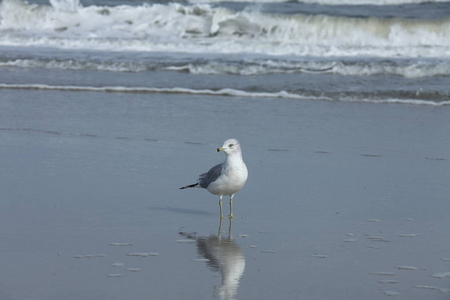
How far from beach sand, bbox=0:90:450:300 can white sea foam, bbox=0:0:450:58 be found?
8851 millimetres

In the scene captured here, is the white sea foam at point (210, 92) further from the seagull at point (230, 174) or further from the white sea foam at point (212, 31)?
the white sea foam at point (212, 31)

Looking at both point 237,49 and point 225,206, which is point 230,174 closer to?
point 225,206

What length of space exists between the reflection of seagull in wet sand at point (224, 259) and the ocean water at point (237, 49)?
21.3 ft

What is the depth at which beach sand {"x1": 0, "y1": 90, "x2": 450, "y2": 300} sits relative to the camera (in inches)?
167

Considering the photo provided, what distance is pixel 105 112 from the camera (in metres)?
10.0

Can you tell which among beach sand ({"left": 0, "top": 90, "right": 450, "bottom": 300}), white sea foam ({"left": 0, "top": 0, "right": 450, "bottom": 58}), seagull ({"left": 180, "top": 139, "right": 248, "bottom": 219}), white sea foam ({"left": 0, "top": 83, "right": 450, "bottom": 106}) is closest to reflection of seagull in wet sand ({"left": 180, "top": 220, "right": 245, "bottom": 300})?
beach sand ({"left": 0, "top": 90, "right": 450, "bottom": 300})

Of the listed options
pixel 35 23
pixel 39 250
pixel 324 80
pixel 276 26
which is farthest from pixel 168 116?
pixel 35 23

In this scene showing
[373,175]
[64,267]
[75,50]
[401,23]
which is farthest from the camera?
[401,23]

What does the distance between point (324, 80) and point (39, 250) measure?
9.22 metres

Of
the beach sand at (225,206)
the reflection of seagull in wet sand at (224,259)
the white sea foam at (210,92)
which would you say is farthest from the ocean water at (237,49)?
the reflection of seagull in wet sand at (224,259)

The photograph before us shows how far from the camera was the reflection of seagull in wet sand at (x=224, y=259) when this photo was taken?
4094 mm

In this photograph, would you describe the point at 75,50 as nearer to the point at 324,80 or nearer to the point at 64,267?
the point at 324,80

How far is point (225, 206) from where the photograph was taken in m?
6.05

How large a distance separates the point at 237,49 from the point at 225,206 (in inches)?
507
